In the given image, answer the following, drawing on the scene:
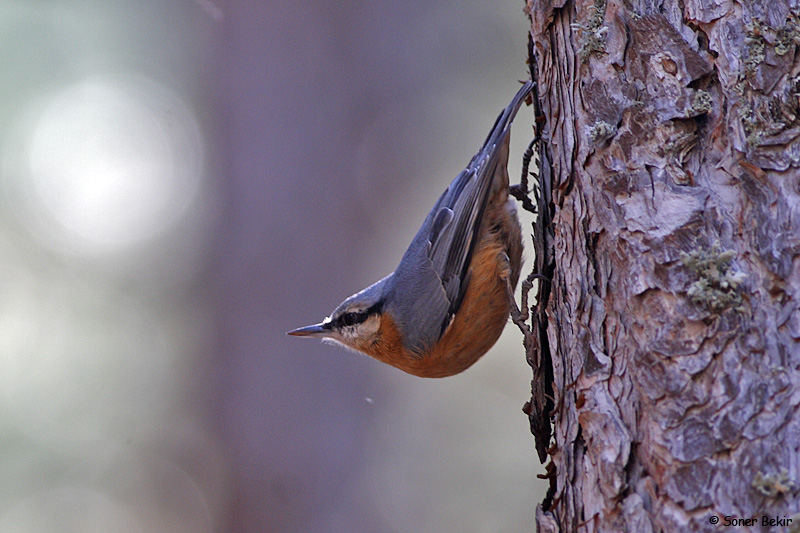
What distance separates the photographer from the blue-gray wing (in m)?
3.37

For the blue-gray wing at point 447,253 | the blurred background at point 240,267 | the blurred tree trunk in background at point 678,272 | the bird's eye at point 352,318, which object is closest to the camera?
the blurred tree trunk in background at point 678,272

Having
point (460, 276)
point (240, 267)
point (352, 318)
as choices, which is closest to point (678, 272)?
point (460, 276)

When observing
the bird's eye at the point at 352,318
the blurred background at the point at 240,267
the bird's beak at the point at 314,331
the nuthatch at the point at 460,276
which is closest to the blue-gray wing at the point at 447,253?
the nuthatch at the point at 460,276

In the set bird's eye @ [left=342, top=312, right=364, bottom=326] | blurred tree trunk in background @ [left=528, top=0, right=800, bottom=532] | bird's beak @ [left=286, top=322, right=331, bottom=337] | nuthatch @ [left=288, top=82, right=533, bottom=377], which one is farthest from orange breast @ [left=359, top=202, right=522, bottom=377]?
blurred tree trunk in background @ [left=528, top=0, right=800, bottom=532]

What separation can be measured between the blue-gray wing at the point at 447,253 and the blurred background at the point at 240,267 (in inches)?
62.7

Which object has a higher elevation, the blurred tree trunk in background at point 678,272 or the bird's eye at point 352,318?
the bird's eye at point 352,318

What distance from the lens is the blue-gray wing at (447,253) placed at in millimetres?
3365

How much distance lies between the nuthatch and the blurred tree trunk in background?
43.6 inches

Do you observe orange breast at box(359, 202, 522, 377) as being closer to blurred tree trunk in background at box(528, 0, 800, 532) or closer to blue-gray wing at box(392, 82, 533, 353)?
blue-gray wing at box(392, 82, 533, 353)

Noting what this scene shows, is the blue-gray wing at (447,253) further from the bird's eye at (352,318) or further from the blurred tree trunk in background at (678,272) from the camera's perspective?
the blurred tree trunk in background at (678,272)

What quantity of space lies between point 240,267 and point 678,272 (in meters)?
3.73

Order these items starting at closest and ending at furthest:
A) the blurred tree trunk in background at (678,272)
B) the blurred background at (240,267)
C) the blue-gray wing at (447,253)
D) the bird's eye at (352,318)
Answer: the blurred tree trunk in background at (678,272)
the blue-gray wing at (447,253)
the bird's eye at (352,318)
the blurred background at (240,267)

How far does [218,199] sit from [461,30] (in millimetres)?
2665

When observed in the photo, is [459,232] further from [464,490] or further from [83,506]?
[83,506]
